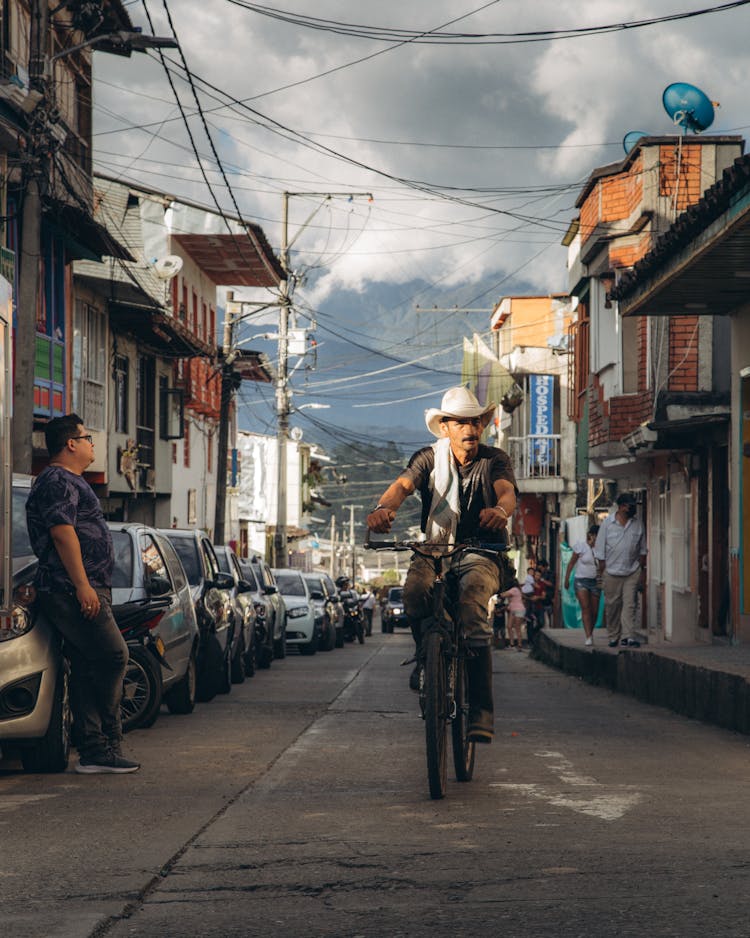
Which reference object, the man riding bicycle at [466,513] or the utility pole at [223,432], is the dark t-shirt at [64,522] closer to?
the man riding bicycle at [466,513]

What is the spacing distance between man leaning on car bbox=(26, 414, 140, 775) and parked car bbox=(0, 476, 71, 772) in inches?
5.4

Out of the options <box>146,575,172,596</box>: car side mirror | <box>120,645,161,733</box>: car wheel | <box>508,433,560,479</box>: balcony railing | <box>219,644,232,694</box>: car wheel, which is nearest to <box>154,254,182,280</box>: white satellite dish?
<box>508,433,560,479</box>: balcony railing

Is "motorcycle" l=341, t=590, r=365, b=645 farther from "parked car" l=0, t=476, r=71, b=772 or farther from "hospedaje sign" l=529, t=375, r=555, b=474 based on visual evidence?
"parked car" l=0, t=476, r=71, b=772

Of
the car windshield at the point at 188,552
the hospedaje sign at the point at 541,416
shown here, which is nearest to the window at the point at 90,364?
the car windshield at the point at 188,552

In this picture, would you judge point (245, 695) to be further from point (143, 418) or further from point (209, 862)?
point (143, 418)

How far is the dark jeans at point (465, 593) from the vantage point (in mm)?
7797

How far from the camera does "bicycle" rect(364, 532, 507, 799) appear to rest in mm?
7426

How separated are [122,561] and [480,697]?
17.0 feet

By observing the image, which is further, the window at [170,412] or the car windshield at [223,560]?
the window at [170,412]

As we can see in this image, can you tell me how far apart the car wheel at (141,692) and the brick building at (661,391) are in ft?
30.3

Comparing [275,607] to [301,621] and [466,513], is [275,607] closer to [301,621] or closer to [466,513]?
[301,621]

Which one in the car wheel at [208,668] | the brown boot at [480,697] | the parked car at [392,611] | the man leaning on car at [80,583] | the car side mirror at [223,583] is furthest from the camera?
the parked car at [392,611]

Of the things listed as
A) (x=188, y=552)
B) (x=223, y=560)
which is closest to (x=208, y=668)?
(x=188, y=552)

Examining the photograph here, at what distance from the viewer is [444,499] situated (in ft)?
26.3
